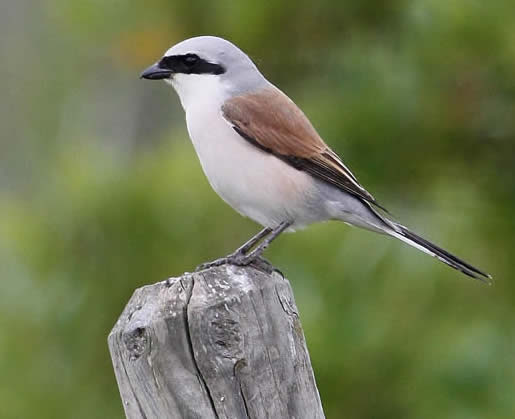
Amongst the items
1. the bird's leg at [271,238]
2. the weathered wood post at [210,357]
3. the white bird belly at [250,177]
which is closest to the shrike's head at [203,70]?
the white bird belly at [250,177]

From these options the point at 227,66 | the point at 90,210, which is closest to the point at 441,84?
the point at 227,66

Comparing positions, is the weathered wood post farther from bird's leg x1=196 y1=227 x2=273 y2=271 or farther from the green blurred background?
the green blurred background

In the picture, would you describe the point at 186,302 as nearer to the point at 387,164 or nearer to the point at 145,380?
the point at 145,380

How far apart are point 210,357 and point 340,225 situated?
212 centimetres

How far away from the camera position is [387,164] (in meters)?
4.37

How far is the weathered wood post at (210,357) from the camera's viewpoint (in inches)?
83.6

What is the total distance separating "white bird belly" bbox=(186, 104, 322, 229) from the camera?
128 inches

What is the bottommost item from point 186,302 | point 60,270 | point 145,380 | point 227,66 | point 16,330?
point 16,330

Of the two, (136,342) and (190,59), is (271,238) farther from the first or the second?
(136,342)

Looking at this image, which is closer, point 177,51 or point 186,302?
point 186,302

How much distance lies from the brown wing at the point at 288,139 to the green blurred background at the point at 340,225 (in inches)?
25.3

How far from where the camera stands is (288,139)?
3381 millimetres

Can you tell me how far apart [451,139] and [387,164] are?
0.29m

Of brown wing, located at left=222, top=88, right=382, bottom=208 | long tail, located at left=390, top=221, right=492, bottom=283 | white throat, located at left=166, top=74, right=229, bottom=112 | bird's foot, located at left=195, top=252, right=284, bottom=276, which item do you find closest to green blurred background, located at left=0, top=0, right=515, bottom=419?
long tail, located at left=390, top=221, right=492, bottom=283
